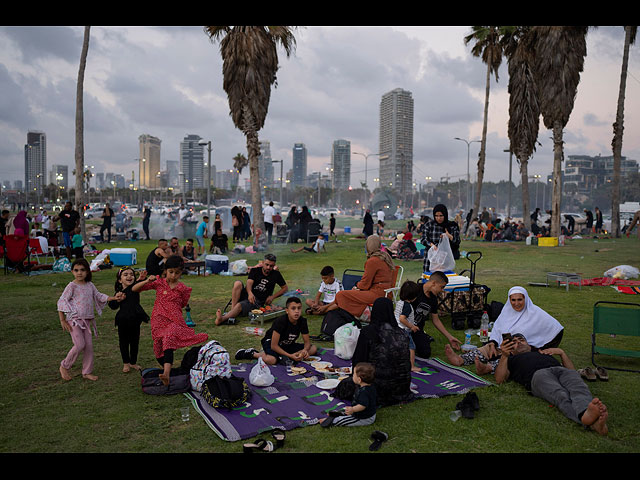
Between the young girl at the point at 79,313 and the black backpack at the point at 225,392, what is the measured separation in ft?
6.09

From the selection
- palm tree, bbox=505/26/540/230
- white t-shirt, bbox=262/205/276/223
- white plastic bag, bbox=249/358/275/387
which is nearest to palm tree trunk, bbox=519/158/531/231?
palm tree, bbox=505/26/540/230

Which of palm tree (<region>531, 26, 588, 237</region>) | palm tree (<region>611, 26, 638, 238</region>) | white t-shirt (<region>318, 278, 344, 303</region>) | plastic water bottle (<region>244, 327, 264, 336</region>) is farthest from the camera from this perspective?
palm tree (<region>611, 26, 638, 238</region>)

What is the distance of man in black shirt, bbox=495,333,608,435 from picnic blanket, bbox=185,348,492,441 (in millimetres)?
447

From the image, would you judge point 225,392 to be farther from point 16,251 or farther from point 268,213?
point 268,213

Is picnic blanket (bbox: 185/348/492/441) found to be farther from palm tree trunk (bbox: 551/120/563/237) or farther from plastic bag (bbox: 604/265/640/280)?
palm tree trunk (bbox: 551/120/563/237)

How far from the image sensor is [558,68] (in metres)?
24.7

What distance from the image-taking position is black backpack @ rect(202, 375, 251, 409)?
518cm

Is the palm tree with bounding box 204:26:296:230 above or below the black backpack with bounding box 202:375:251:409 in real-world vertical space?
above

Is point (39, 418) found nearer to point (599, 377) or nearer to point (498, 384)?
point (498, 384)

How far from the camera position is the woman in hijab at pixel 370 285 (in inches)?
323

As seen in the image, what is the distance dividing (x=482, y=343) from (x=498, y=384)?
1968mm

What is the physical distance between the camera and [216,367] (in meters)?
5.45

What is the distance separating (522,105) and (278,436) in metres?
32.5

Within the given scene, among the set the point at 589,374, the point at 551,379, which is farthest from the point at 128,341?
the point at 589,374
